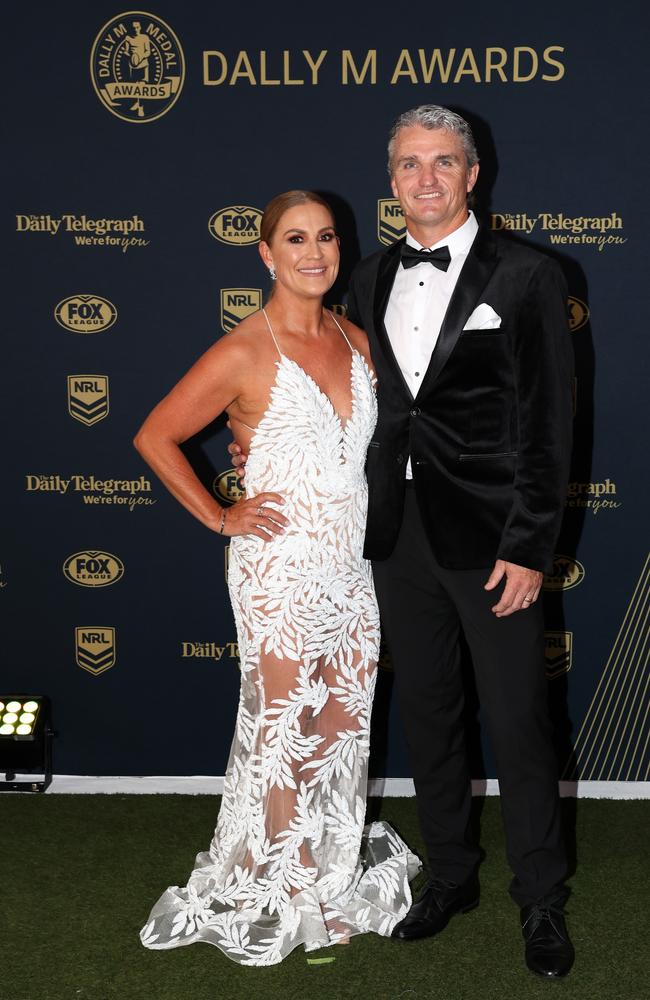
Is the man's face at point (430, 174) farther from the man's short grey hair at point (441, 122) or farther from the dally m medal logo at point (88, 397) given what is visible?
the dally m medal logo at point (88, 397)

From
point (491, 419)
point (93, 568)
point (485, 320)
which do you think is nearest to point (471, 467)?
point (491, 419)

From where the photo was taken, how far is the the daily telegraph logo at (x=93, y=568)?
3.80m

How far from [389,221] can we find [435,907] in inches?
84.4

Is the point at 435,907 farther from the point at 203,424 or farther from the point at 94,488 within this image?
the point at 94,488

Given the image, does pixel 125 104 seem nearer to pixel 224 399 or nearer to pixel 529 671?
pixel 224 399

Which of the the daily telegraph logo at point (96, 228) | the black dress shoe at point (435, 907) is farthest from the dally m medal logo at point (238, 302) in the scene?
the black dress shoe at point (435, 907)

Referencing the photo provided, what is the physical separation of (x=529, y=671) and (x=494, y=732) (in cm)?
19

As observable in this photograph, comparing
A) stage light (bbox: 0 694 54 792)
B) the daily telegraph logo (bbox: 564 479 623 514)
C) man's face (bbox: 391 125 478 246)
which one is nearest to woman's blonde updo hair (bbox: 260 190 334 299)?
man's face (bbox: 391 125 478 246)

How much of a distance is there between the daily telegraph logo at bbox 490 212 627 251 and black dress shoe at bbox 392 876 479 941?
80.0 inches

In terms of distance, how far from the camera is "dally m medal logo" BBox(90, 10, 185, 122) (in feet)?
11.6

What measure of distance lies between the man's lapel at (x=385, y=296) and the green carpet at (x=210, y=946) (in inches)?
56.2

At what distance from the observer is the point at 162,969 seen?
8.77 ft

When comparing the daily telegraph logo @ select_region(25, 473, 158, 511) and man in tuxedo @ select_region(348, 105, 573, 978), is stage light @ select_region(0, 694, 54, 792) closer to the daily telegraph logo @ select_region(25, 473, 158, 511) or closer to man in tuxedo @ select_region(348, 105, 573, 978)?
the daily telegraph logo @ select_region(25, 473, 158, 511)

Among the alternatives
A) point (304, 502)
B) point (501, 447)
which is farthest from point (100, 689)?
point (501, 447)
